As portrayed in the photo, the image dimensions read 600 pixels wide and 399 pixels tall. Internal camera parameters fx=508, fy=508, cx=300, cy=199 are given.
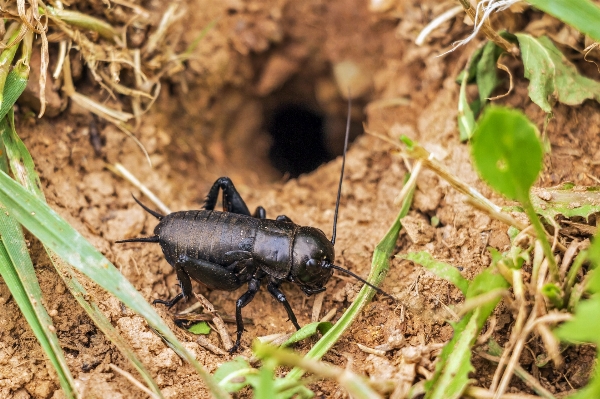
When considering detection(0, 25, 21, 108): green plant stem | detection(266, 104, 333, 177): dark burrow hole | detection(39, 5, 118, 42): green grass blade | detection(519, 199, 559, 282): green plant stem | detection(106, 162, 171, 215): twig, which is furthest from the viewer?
detection(266, 104, 333, 177): dark burrow hole

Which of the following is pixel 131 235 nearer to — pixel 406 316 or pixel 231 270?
pixel 231 270

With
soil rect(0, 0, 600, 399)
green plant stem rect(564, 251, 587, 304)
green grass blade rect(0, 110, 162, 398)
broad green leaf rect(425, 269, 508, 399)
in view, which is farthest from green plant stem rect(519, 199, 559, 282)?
green grass blade rect(0, 110, 162, 398)

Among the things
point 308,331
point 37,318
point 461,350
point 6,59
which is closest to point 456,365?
point 461,350

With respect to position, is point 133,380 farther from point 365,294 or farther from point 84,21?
point 84,21

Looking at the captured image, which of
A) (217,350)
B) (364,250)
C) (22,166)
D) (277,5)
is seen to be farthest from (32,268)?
(277,5)

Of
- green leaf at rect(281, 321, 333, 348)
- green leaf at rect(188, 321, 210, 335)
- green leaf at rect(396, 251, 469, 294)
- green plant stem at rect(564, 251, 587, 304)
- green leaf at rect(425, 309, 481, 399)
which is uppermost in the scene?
green plant stem at rect(564, 251, 587, 304)

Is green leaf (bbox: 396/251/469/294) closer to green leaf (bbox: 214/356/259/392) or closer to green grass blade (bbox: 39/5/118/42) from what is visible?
green leaf (bbox: 214/356/259/392)
